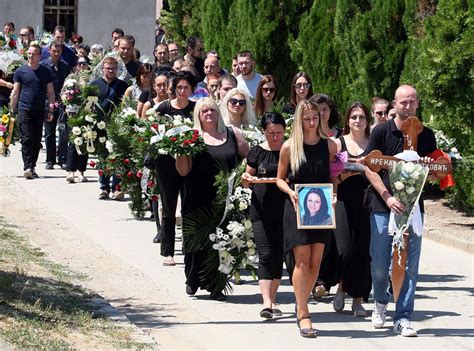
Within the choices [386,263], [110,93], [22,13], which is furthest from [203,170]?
[22,13]

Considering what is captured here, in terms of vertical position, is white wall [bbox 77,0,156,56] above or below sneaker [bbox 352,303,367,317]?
above

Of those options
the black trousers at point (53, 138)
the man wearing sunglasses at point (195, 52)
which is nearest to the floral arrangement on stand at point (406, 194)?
the man wearing sunglasses at point (195, 52)

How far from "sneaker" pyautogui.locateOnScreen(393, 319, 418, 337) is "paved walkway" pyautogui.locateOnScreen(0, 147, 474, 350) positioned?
0.06m

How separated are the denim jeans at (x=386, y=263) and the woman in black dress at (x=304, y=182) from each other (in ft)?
1.30

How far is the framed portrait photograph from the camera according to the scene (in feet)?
31.9

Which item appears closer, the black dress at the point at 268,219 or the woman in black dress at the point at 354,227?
the black dress at the point at 268,219

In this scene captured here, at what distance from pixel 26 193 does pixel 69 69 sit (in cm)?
464

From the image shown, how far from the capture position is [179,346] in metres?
9.32

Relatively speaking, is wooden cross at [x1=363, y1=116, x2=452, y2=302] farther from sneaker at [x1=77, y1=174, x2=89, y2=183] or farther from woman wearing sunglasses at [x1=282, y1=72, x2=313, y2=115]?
sneaker at [x1=77, y1=174, x2=89, y2=183]

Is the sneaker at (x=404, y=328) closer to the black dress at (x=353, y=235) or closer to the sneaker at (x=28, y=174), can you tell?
the black dress at (x=353, y=235)

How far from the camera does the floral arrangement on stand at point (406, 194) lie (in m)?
9.69

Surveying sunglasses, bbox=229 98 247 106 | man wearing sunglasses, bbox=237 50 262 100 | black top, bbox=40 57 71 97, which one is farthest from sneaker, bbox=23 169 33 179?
sunglasses, bbox=229 98 247 106

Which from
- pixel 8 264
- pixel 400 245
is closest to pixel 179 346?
pixel 400 245

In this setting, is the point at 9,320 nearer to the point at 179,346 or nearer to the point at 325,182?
the point at 179,346
